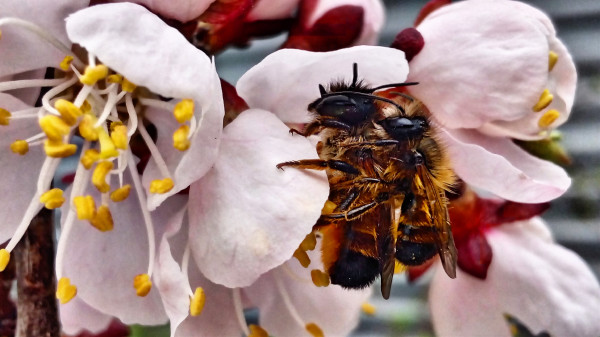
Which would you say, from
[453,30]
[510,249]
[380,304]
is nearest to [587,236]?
[380,304]

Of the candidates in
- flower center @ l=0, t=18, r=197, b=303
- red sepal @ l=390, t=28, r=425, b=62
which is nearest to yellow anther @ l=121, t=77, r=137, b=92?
flower center @ l=0, t=18, r=197, b=303

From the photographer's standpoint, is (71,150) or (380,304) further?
(380,304)

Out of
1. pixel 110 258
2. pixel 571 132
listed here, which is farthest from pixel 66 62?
pixel 571 132

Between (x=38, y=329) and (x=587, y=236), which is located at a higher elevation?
(x=38, y=329)

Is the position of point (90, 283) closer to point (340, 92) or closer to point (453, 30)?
point (340, 92)

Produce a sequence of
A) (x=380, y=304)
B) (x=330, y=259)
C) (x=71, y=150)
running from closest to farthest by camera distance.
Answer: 1. (x=71, y=150)
2. (x=330, y=259)
3. (x=380, y=304)

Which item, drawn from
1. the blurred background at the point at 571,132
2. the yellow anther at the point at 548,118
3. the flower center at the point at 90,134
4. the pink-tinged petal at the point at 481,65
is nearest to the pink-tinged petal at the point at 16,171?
the flower center at the point at 90,134

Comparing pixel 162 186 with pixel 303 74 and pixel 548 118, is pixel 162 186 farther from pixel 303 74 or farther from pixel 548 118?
pixel 548 118
